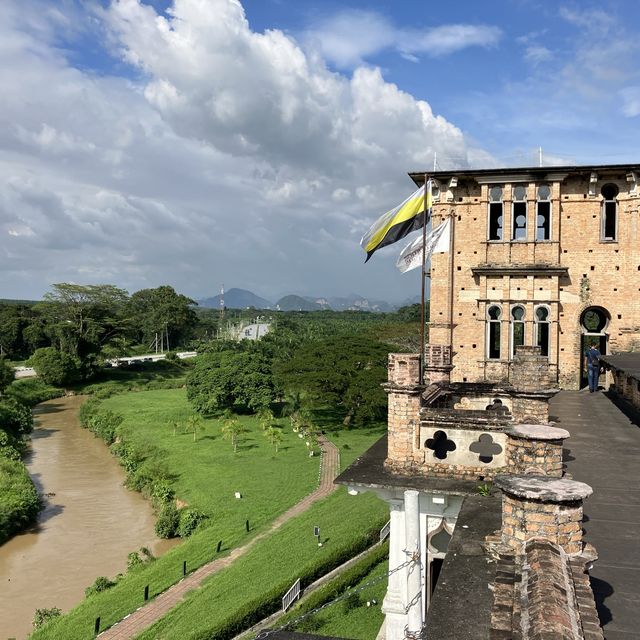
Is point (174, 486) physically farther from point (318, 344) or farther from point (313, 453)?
point (318, 344)

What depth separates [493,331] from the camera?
2394 centimetres

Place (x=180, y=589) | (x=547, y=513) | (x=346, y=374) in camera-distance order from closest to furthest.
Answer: (x=547, y=513) < (x=180, y=589) < (x=346, y=374)

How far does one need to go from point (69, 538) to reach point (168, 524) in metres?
4.60

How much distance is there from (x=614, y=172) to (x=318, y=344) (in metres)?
23.7

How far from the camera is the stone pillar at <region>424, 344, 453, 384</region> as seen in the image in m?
15.5

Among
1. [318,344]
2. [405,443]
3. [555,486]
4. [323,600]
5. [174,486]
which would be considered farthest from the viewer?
[318,344]

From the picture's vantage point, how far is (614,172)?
70.7 ft

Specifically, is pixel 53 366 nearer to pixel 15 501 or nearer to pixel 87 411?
pixel 87 411

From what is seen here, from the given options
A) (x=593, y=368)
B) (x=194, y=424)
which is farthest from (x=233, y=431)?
(x=593, y=368)

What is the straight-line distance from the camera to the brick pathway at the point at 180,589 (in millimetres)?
17234

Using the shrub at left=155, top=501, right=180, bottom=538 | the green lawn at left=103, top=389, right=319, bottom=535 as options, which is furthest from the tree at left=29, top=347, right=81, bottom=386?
the shrub at left=155, top=501, right=180, bottom=538

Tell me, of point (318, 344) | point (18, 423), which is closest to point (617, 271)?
point (318, 344)

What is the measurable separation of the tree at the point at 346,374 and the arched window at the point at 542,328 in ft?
46.2

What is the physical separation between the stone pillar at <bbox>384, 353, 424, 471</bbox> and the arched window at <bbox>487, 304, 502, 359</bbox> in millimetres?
13572
